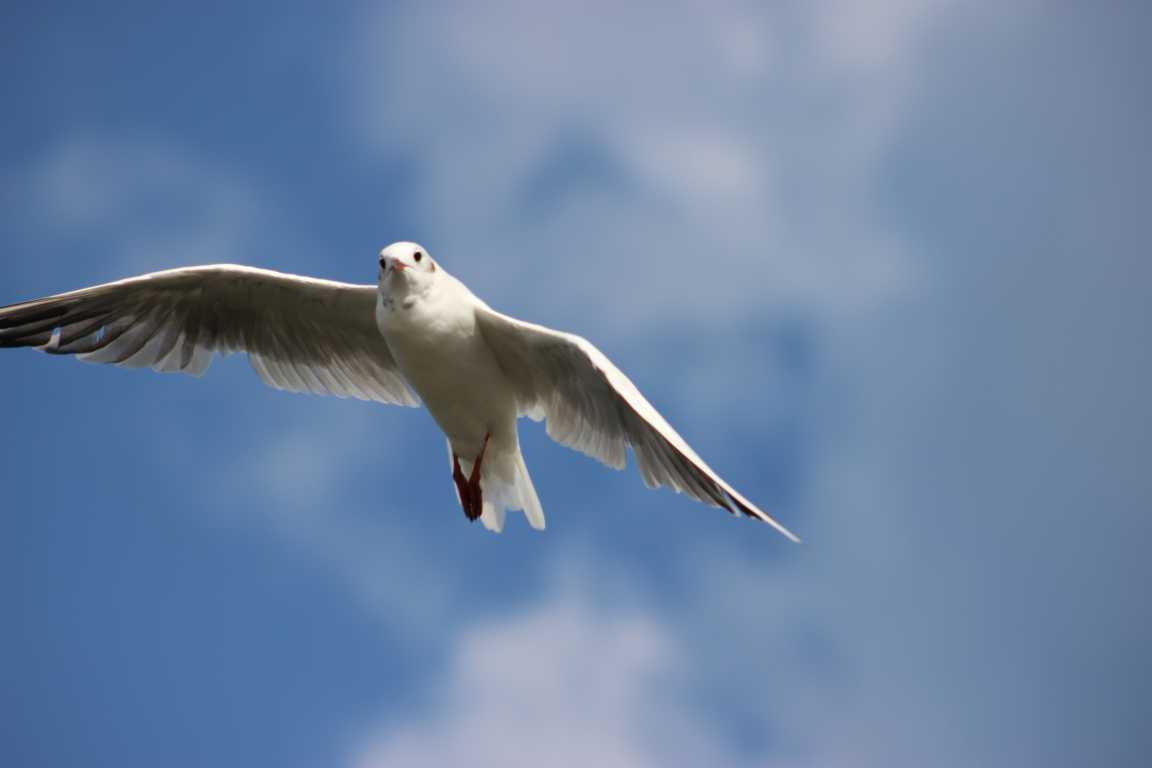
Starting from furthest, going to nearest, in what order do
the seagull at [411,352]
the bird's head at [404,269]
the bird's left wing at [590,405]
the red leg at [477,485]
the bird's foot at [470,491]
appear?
the bird's foot at [470,491], the red leg at [477,485], the seagull at [411,352], the bird's head at [404,269], the bird's left wing at [590,405]

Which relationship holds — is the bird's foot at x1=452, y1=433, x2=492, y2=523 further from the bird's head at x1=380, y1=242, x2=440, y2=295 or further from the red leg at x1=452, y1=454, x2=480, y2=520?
the bird's head at x1=380, y1=242, x2=440, y2=295

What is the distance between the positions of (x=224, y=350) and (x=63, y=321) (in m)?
1.16

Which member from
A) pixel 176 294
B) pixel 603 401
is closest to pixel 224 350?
pixel 176 294

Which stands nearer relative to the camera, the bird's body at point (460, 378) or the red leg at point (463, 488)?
the bird's body at point (460, 378)

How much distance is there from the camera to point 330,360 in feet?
35.6

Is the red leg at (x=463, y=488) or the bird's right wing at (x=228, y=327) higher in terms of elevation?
the bird's right wing at (x=228, y=327)

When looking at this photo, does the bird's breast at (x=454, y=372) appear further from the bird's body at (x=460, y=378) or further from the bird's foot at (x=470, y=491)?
the bird's foot at (x=470, y=491)

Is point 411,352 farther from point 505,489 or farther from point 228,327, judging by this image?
point 228,327

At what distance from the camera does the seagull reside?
9.12 meters

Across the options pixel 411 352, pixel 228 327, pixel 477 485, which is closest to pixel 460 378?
pixel 411 352

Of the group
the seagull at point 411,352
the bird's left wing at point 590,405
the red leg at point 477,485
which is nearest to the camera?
the bird's left wing at point 590,405

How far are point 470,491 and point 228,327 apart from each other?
2268 millimetres

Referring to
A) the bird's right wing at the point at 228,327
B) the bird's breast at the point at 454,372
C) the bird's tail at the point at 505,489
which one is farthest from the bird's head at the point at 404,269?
the bird's tail at the point at 505,489

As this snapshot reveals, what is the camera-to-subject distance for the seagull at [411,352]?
359 inches
